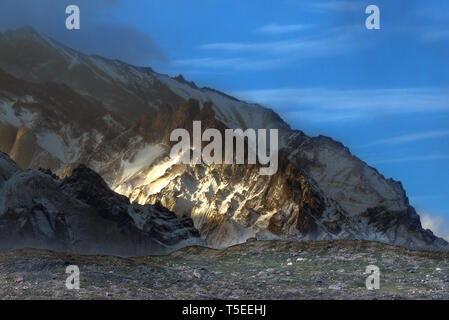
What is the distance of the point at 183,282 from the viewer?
50.3 meters

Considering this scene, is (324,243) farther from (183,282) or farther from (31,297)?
(31,297)

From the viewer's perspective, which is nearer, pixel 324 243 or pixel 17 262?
pixel 17 262

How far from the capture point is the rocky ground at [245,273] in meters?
46.6

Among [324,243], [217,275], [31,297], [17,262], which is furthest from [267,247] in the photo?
[31,297]

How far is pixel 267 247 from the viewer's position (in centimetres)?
6162

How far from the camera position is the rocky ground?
46.6m

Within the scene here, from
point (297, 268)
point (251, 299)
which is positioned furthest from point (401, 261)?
point (251, 299)

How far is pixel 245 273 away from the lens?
178 ft
